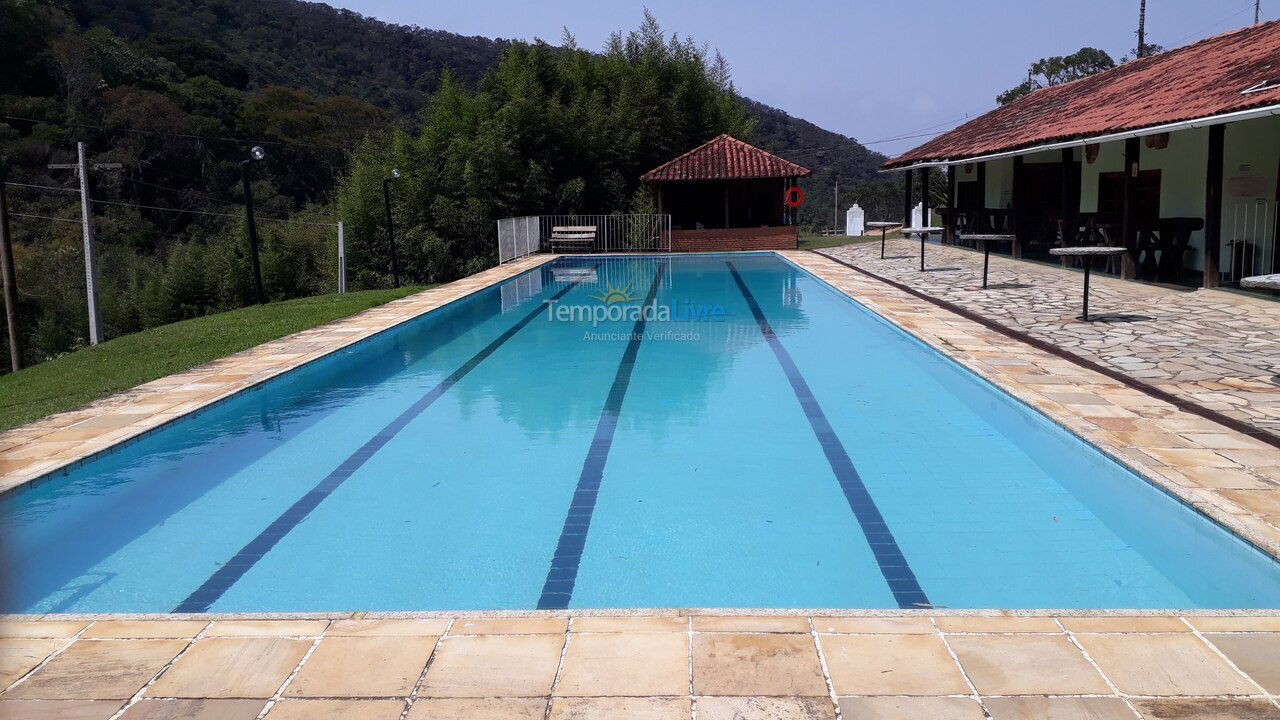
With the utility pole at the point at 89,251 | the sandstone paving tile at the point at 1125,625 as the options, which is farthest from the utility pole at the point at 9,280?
the sandstone paving tile at the point at 1125,625

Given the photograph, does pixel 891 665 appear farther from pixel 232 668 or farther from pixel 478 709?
pixel 232 668

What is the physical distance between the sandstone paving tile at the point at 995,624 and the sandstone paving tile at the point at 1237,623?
0.50m

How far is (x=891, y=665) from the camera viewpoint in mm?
2838

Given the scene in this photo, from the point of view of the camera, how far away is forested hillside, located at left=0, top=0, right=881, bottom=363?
82.2ft

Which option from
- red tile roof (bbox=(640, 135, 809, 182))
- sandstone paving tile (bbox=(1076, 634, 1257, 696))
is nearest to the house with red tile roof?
A: red tile roof (bbox=(640, 135, 809, 182))

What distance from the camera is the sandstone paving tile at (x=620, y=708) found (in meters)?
2.57

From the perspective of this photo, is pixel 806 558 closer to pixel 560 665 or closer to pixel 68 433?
pixel 560 665

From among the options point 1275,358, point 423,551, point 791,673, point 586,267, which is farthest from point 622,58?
point 791,673

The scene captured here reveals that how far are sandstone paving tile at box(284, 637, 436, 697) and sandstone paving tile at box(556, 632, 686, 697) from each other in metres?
0.50

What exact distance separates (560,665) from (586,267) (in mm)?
17954

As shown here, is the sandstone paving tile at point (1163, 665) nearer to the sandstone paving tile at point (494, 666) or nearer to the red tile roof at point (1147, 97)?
the sandstone paving tile at point (494, 666)

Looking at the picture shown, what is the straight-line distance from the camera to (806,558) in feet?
14.7

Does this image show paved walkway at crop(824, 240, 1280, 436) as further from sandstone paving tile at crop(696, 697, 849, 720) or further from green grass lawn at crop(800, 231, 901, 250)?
green grass lawn at crop(800, 231, 901, 250)

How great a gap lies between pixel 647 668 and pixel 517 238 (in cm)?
1959
